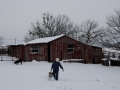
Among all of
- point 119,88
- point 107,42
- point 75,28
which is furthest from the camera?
point 75,28

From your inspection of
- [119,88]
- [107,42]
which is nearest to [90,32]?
[107,42]

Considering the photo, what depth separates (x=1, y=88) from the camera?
9.32 meters

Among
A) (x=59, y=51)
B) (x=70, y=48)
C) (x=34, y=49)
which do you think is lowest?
(x=59, y=51)

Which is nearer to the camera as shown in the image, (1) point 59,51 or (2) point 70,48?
(1) point 59,51

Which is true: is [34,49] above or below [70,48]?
below

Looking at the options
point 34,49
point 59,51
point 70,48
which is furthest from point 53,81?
point 70,48

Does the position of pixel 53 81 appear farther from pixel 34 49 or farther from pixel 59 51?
pixel 34 49

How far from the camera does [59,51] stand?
25.3 metres

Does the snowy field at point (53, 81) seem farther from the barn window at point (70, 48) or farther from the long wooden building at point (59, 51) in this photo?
the barn window at point (70, 48)

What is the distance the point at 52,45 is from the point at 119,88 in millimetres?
15510

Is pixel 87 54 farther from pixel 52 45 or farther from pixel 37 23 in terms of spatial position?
pixel 37 23

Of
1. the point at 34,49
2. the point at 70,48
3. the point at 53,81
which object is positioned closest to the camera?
the point at 53,81

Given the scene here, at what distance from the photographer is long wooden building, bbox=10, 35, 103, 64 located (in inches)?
982

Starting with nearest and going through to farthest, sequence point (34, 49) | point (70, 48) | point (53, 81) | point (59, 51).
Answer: point (53, 81)
point (59, 51)
point (34, 49)
point (70, 48)
